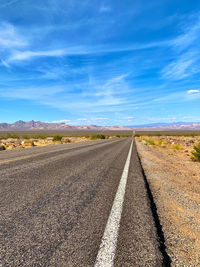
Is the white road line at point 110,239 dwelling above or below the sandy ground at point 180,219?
above

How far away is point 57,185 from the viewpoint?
4238mm

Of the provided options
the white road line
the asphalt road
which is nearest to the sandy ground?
the asphalt road

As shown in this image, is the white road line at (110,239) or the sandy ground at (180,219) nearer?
the white road line at (110,239)

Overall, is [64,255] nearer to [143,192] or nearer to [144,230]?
[144,230]

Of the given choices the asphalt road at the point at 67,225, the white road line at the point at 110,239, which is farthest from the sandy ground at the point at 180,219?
the white road line at the point at 110,239

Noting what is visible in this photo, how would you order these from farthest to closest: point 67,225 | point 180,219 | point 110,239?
point 180,219 < point 67,225 < point 110,239

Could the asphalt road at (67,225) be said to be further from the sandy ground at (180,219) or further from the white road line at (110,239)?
the sandy ground at (180,219)

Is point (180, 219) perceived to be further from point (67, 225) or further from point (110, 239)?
point (67, 225)

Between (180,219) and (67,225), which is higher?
(67,225)

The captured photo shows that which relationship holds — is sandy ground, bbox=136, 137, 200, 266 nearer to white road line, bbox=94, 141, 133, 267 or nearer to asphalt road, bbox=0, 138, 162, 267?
asphalt road, bbox=0, 138, 162, 267

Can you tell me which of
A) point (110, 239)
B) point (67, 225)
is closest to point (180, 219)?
point (110, 239)

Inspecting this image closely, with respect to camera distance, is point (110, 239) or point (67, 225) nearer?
point (110, 239)

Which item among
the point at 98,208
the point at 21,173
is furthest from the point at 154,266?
the point at 21,173

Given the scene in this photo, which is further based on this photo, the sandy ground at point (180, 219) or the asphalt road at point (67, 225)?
the sandy ground at point (180, 219)
